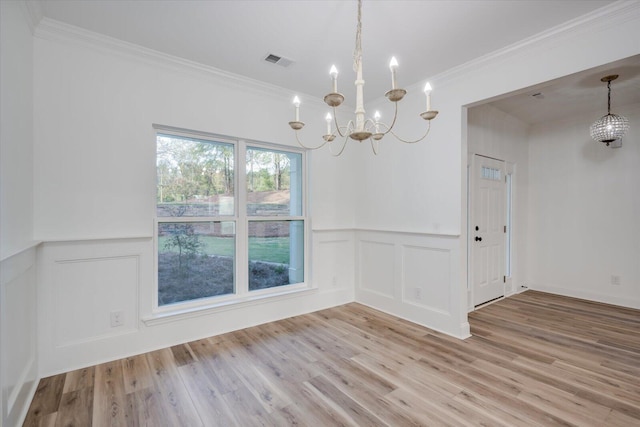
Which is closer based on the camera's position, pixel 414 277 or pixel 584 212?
pixel 414 277

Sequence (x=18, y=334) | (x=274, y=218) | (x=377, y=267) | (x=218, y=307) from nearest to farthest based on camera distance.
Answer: (x=18, y=334) → (x=218, y=307) → (x=274, y=218) → (x=377, y=267)

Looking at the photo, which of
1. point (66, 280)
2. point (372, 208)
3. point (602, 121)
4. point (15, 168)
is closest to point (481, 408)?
point (372, 208)

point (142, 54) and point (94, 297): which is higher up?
point (142, 54)

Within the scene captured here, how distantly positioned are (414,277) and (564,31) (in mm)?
2640

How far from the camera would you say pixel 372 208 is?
13.5 ft

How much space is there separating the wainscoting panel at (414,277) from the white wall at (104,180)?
71.5 inches

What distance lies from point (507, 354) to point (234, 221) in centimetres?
300

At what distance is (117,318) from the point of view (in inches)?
102

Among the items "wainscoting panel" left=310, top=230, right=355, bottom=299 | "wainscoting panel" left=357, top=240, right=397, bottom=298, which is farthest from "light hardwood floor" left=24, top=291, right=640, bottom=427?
"wainscoting panel" left=310, top=230, right=355, bottom=299

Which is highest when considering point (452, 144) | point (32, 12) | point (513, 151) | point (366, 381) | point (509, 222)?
point (32, 12)

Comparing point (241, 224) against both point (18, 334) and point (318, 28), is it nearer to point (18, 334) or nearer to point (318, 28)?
point (18, 334)

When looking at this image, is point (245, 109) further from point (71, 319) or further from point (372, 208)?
point (71, 319)

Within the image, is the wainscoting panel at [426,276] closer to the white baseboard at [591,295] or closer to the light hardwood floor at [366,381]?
the light hardwood floor at [366,381]

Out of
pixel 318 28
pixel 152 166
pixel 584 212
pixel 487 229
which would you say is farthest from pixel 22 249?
pixel 584 212
